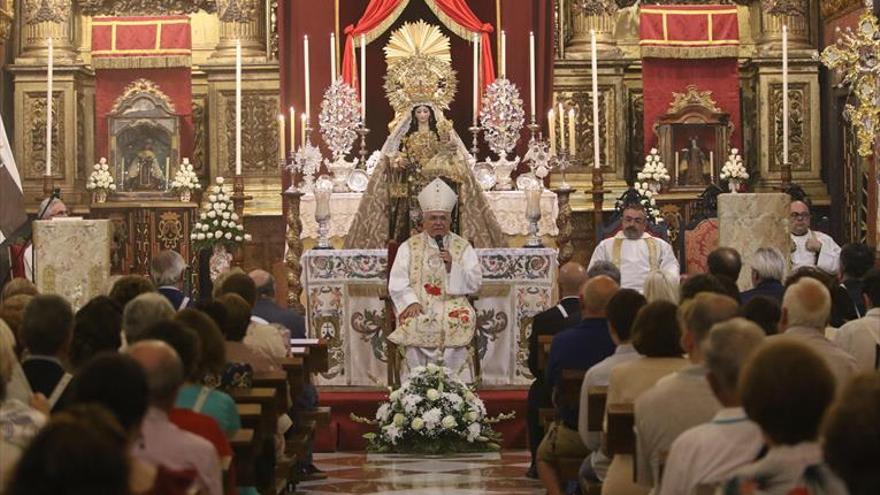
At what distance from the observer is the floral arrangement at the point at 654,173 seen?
20953mm

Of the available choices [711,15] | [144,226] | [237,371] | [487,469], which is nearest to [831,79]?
[711,15]

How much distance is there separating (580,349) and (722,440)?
4.33m

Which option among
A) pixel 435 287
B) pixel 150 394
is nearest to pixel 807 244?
pixel 435 287

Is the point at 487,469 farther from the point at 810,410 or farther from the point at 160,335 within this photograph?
the point at 810,410

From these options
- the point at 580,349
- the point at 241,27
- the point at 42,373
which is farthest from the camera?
the point at 241,27

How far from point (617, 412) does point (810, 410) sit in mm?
2418

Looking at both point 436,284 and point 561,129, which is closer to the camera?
point 436,284

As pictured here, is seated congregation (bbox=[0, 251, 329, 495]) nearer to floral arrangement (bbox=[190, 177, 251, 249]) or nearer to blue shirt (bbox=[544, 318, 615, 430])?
blue shirt (bbox=[544, 318, 615, 430])

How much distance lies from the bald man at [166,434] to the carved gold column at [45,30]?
54.4 feet

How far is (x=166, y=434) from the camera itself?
Answer: 5.90 m

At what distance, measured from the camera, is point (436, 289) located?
15.5m

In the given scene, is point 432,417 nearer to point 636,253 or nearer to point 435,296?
point 435,296

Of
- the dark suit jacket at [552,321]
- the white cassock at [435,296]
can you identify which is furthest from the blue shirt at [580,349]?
the white cassock at [435,296]

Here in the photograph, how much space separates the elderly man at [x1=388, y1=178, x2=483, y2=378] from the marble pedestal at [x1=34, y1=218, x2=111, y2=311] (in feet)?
8.88
